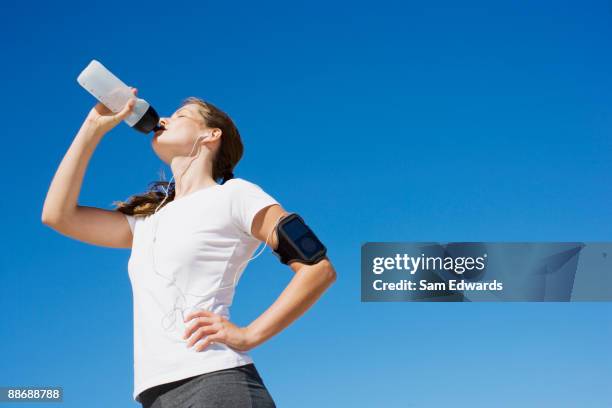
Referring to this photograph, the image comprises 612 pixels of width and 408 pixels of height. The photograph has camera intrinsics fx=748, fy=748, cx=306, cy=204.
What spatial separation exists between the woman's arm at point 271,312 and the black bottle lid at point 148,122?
0.80 metres

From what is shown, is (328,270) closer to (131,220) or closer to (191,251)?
(191,251)

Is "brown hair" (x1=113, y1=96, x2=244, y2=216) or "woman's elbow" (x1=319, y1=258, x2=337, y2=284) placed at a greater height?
"brown hair" (x1=113, y1=96, x2=244, y2=216)

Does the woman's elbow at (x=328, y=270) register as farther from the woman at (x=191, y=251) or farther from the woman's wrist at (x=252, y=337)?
the woman's wrist at (x=252, y=337)

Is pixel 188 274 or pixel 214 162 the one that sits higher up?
pixel 214 162

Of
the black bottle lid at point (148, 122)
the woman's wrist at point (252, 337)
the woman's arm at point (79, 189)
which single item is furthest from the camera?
the black bottle lid at point (148, 122)

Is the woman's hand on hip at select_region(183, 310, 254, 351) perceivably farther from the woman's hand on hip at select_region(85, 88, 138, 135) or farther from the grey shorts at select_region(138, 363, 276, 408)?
the woman's hand on hip at select_region(85, 88, 138, 135)

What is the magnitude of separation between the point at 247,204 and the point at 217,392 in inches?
31.4

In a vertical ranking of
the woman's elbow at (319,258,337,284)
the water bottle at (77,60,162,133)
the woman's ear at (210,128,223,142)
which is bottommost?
the woman's elbow at (319,258,337,284)

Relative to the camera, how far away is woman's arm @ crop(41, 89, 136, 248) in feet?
11.4

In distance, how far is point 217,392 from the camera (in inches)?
113

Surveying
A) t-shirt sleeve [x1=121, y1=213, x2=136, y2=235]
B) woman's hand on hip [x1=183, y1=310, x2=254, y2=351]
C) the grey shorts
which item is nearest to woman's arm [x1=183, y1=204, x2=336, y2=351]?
woman's hand on hip [x1=183, y1=310, x2=254, y2=351]

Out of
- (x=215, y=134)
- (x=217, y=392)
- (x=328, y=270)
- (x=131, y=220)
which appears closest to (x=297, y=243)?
(x=328, y=270)

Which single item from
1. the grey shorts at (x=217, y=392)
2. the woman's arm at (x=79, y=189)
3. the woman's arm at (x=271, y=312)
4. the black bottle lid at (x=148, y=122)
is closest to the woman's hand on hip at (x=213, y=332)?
the woman's arm at (x=271, y=312)

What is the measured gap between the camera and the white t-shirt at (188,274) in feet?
9.74
